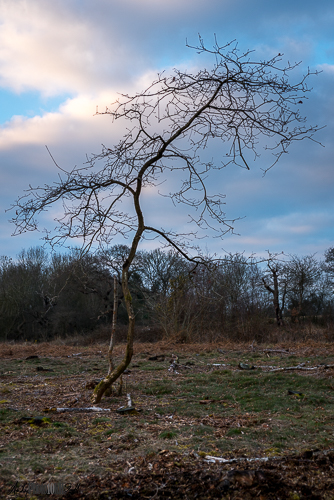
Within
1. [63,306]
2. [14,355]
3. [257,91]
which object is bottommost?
[14,355]

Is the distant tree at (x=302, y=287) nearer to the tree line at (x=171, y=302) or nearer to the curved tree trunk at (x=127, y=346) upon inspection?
the tree line at (x=171, y=302)

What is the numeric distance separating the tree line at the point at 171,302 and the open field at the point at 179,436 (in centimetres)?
238

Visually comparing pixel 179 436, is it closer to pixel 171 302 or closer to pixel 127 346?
pixel 127 346

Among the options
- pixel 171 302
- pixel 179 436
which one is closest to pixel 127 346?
pixel 179 436

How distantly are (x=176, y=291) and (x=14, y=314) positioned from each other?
17323 mm

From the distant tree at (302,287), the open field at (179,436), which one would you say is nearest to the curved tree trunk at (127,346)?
the open field at (179,436)

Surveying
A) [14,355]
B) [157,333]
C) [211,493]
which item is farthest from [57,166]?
[157,333]

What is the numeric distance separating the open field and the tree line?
2.38 m

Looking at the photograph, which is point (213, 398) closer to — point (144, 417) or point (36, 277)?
point (144, 417)

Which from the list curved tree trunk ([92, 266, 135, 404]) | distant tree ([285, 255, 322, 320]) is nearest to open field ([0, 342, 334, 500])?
curved tree trunk ([92, 266, 135, 404])

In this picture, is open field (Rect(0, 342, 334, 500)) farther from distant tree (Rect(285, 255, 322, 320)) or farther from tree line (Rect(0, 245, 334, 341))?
distant tree (Rect(285, 255, 322, 320))

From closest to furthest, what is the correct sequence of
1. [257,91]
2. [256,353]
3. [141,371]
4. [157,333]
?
[257,91]
[141,371]
[256,353]
[157,333]

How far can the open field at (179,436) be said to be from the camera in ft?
9.80

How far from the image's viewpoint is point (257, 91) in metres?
4.94
